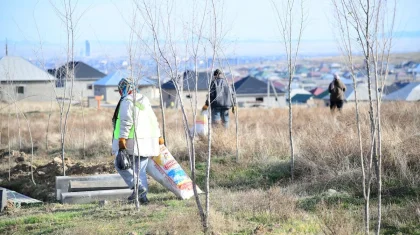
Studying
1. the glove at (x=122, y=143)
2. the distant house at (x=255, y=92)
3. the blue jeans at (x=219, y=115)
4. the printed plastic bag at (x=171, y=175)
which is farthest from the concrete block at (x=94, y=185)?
the distant house at (x=255, y=92)

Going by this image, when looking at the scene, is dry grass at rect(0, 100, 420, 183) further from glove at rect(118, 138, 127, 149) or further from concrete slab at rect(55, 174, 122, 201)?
glove at rect(118, 138, 127, 149)

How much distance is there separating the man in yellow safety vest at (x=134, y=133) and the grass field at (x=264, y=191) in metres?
0.45

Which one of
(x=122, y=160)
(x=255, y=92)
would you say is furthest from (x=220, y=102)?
(x=255, y=92)

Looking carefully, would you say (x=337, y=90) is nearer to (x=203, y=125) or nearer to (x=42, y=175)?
(x=203, y=125)

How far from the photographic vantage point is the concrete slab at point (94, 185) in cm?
973

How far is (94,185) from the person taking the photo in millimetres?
9859

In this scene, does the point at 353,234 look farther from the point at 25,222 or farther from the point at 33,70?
the point at 33,70

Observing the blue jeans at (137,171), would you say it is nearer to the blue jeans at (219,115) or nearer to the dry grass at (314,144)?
the dry grass at (314,144)

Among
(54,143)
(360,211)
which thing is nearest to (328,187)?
(360,211)

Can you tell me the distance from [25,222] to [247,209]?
2748 mm

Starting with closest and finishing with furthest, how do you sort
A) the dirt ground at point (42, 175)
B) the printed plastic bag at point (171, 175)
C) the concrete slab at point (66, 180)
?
1. the printed plastic bag at point (171, 175)
2. the concrete slab at point (66, 180)
3. the dirt ground at point (42, 175)

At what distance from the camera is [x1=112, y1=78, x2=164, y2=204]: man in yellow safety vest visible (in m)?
8.27

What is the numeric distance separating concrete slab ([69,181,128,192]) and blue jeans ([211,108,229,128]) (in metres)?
4.16

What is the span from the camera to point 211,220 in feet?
22.4
